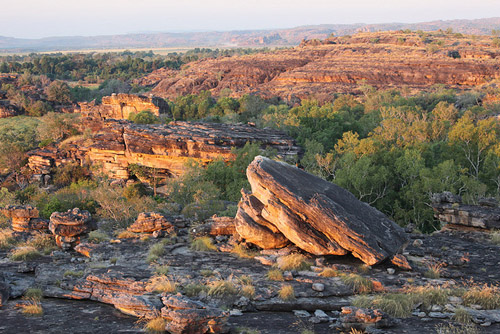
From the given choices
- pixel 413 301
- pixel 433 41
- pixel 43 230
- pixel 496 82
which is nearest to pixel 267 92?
pixel 496 82

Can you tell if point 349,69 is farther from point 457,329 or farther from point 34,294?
point 34,294

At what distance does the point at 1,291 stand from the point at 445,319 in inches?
452

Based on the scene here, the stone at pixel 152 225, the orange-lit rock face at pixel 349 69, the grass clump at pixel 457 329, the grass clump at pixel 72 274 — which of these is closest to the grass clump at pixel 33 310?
the grass clump at pixel 72 274

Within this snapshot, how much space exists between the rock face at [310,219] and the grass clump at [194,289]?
357 cm

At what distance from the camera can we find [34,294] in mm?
11438

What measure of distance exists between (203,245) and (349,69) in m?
85.6

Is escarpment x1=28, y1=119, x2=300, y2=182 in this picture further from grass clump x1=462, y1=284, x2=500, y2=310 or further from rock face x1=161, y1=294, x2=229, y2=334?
rock face x1=161, y1=294, x2=229, y2=334

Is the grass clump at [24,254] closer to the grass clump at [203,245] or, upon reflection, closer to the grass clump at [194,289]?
the grass clump at [203,245]

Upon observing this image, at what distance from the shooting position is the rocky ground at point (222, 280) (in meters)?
10.2

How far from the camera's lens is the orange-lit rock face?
86562mm

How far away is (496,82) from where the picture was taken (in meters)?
77.6

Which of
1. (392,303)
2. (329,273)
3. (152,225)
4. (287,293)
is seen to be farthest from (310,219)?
(152,225)

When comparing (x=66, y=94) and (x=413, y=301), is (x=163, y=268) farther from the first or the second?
(x=66, y=94)

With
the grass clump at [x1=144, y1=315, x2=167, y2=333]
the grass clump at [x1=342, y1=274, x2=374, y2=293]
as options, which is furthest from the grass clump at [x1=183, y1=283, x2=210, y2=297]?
the grass clump at [x1=342, y1=274, x2=374, y2=293]
